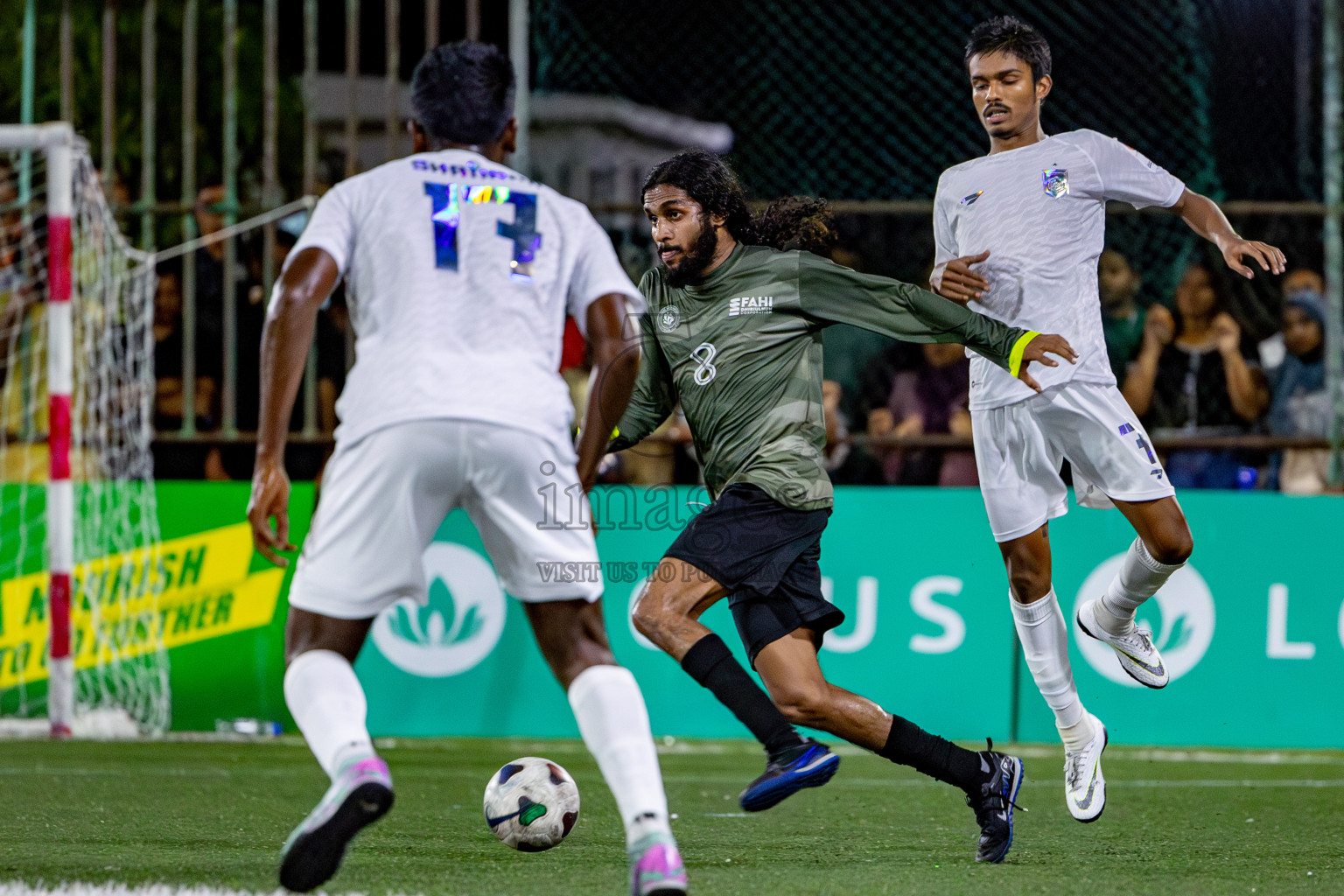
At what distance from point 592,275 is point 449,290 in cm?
35

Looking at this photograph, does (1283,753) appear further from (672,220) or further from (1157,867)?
(672,220)

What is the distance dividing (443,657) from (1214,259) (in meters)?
4.54

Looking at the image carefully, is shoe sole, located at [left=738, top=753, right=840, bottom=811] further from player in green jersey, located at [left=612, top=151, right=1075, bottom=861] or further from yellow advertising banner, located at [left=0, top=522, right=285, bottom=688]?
yellow advertising banner, located at [left=0, top=522, right=285, bottom=688]

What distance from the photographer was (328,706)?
352 cm

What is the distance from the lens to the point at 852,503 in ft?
28.0

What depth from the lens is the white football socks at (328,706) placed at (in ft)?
11.4

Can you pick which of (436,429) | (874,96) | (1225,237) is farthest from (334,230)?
(874,96)

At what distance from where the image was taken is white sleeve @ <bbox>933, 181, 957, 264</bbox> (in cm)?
558

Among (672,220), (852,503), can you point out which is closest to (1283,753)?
(852,503)

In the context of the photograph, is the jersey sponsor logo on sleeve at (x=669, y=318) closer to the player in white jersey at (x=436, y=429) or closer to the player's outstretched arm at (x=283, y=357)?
the player in white jersey at (x=436, y=429)

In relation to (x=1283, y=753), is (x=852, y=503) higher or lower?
higher

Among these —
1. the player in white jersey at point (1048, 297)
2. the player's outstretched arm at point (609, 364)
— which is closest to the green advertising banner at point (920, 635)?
the player in white jersey at point (1048, 297)

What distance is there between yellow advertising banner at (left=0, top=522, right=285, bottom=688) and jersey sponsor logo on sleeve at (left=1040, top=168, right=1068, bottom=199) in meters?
4.80

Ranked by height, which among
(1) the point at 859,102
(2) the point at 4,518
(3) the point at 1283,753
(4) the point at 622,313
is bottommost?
(3) the point at 1283,753
